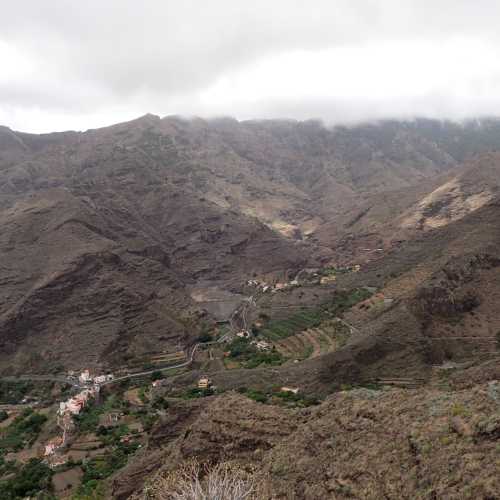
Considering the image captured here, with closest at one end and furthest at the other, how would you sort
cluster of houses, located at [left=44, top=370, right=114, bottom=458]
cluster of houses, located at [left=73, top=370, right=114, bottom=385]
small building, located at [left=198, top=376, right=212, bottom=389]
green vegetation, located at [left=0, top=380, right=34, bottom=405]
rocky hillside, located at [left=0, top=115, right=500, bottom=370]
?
cluster of houses, located at [left=44, top=370, right=114, bottom=458] < small building, located at [left=198, top=376, right=212, bottom=389] < green vegetation, located at [left=0, top=380, right=34, bottom=405] < cluster of houses, located at [left=73, top=370, right=114, bottom=385] < rocky hillside, located at [left=0, top=115, right=500, bottom=370]

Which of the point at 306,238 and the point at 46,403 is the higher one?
the point at 306,238

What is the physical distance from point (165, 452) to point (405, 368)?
29557mm

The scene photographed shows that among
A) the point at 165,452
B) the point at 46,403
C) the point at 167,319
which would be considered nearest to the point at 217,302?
the point at 167,319

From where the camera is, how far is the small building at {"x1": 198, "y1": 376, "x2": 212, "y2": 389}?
203ft

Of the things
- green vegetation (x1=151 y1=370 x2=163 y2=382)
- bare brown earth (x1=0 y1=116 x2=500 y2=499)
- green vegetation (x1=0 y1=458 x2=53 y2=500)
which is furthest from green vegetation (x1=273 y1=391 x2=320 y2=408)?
green vegetation (x1=151 y1=370 x2=163 y2=382)

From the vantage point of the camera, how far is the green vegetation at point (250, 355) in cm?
6925

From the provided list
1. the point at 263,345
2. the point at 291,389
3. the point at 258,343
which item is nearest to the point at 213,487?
the point at 291,389

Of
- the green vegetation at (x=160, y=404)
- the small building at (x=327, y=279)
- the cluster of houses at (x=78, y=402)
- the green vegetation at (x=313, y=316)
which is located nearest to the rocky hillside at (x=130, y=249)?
the cluster of houses at (x=78, y=402)

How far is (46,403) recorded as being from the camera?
67375 millimetres

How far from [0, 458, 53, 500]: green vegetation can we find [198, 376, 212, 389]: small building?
65.7ft

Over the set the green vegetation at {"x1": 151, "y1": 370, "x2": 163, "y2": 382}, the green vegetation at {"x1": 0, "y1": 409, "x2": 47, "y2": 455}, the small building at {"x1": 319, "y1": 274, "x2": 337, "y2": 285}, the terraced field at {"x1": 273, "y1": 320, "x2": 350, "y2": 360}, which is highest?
the small building at {"x1": 319, "y1": 274, "x2": 337, "y2": 285}

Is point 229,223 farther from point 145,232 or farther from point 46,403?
point 46,403

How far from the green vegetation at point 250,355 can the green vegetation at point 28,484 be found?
30.1 meters

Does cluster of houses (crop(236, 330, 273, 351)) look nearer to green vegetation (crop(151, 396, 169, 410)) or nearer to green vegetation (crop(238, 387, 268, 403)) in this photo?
green vegetation (crop(151, 396, 169, 410))
